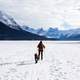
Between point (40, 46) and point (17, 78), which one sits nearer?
point (17, 78)

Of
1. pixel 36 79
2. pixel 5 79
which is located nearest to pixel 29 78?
pixel 36 79

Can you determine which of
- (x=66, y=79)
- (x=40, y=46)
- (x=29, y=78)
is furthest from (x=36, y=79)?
(x=40, y=46)

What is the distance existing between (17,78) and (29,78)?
0.47 metres

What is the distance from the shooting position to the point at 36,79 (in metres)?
8.80

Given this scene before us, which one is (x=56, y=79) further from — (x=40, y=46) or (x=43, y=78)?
(x=40, y=46)

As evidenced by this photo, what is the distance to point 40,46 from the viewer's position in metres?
16.7

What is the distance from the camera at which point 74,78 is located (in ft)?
30.0

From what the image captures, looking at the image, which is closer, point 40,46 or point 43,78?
point 43,78

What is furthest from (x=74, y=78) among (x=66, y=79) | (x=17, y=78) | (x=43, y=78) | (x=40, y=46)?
(x=40, y=46)

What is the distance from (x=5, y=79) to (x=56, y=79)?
6.24ft

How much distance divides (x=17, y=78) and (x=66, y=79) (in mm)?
1861

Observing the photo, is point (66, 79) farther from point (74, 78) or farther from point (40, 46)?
point (40, 46)

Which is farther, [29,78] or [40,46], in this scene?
[40,46]

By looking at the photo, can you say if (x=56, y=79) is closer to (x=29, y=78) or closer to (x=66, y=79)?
(x=66, y=79)
